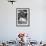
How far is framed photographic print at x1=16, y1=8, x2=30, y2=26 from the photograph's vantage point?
18.3 ft

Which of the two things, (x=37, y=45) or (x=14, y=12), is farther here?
(x=14, y=12)

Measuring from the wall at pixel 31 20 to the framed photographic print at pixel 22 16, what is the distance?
→ 124 mm

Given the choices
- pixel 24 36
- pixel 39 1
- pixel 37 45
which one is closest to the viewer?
pixel 24 36

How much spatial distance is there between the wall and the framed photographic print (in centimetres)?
12

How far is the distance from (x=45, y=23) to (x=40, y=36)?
57 centimetres

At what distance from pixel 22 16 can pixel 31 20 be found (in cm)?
41

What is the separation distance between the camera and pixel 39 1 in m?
5.53

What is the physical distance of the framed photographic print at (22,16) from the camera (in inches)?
219

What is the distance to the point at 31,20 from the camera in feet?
18.2

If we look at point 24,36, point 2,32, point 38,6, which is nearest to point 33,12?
point 38,6

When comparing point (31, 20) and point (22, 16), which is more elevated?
point (22, 16)

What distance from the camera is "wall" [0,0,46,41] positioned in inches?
218

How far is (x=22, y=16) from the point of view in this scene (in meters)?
5.60

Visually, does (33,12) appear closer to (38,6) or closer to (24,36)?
(38,6)
